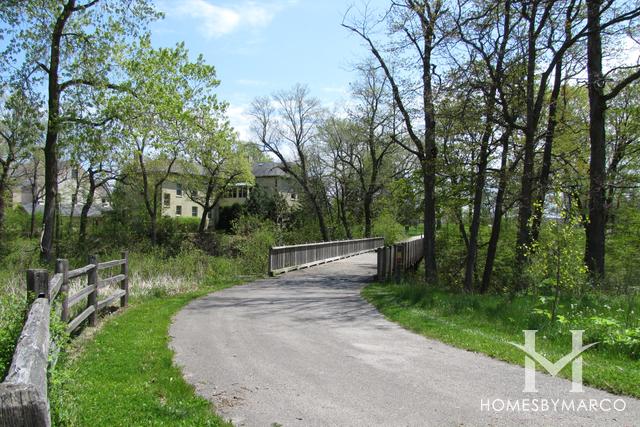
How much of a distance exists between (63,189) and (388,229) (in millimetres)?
34068

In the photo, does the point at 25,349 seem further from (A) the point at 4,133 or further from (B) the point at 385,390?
(A) the point at 4,133

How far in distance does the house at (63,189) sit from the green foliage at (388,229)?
2390cm

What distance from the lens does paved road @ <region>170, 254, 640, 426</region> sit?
15.8 ft

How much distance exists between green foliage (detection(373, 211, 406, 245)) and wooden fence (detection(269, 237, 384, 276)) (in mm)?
11683

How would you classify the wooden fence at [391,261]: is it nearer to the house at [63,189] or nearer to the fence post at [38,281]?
the fence post at [38,281]

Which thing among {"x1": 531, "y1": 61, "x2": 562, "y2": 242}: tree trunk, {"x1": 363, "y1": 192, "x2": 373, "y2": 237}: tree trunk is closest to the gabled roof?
{"x1": 363, "y1": 192, "x2": 373, "y2": 237}: tree trunk

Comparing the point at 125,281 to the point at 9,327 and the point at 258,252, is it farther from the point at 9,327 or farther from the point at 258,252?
the point at 258,252

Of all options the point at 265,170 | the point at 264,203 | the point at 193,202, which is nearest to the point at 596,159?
the point at 264,203

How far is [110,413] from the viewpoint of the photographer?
4.72m

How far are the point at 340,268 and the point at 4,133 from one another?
3047cm

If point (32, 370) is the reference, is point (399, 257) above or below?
below

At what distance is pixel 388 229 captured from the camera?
47.3m

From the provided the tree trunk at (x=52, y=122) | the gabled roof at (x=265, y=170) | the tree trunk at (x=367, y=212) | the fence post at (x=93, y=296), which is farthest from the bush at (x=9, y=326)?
the gabled roof at (x=265, y=170)

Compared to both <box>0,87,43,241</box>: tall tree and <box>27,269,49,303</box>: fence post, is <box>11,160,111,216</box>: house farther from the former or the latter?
<box>27,269,49,303</box>: fence post
